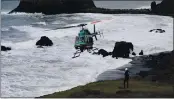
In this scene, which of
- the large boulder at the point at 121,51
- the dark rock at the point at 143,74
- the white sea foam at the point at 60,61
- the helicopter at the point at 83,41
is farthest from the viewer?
the helicopter at the point at 83,41

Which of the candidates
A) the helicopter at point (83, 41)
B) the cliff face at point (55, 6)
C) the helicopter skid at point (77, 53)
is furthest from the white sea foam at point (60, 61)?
the cliff face at point (55, 6)

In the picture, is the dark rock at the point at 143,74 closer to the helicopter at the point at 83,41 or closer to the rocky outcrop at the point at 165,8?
the helicopter at the point at 83,41

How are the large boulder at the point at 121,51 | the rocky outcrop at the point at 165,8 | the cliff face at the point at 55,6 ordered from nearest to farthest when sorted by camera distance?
the large boulder at the point at 121,51
the rocky outcrop at the point at 165,8
the cliff face at the point at 55,6

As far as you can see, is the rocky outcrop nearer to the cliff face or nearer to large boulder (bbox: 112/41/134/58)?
the cliff face

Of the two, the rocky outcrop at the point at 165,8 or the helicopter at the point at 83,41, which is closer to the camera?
the helicopter at the point at 83,41

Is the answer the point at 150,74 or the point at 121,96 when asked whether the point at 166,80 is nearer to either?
the point at 150,74

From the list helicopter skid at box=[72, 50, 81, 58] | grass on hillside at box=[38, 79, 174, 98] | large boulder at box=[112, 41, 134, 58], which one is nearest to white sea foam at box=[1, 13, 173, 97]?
helicopter skid at box=[72, 50, 81, 58]

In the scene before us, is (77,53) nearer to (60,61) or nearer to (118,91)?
(60,61)

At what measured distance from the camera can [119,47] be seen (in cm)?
3794

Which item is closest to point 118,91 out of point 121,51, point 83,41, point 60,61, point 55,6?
point 60,61

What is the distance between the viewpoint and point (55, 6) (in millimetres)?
91812

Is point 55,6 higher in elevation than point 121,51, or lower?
higher

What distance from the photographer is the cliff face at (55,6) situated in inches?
3605

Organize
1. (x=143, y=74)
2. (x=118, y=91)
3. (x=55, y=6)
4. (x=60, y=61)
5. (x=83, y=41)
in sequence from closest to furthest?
(x=118, y=91), (x=143, y=74), (x=60, y=61), (x=83, y=41), (x=55, y=6)
